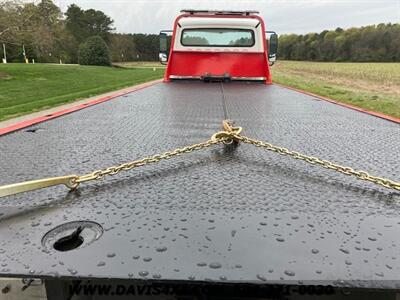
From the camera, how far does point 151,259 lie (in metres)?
0.97

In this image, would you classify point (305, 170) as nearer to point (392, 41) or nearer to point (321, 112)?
point (321, 112)

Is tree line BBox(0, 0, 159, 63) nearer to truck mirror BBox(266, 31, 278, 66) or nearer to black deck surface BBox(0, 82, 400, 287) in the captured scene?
truck mirror BBox(266, 31, 278, 66)

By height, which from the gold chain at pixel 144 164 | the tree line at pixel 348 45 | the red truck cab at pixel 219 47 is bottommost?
the gold chain at pixel 144 164

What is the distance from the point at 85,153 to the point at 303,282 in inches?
55.5

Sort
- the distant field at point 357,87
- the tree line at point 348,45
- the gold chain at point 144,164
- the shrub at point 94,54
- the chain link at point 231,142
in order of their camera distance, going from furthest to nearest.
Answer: the tree line at point 348,45
the shrub at point 94,54
the distant field at point 357,87
the chain link at point 231,142
the gold chain at point 144,164

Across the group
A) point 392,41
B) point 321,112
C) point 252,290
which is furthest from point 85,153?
point 392,41

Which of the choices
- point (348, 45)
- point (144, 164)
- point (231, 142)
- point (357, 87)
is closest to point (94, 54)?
point (357, 87)

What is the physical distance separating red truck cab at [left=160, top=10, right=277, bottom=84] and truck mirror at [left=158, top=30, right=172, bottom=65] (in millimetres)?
547

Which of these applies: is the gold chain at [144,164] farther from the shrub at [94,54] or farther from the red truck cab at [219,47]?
the shrub at [94,54]

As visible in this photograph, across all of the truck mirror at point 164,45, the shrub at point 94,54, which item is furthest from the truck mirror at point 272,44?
the shrub at point 94,54

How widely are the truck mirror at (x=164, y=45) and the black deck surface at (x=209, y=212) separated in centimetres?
568

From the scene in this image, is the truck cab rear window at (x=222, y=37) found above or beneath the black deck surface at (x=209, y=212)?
above

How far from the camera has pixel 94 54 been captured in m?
46.1

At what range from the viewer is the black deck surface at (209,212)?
95 cm
